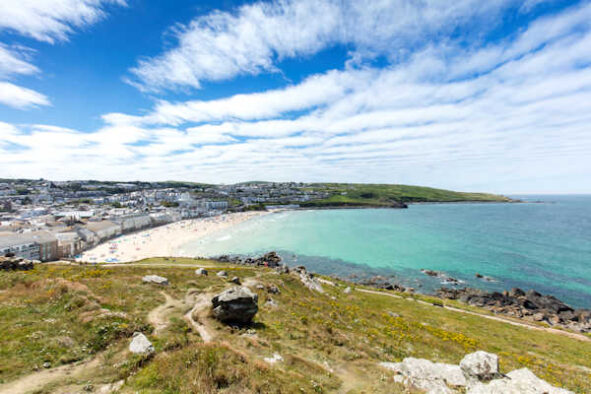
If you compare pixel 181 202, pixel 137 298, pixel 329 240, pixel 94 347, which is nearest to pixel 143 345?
pixel 94 347

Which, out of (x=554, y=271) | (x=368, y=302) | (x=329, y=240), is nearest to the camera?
(x=368, y=302)

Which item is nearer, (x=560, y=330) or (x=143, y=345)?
(x=143, y=345)

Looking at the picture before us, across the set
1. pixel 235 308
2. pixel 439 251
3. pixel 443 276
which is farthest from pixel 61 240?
pixel 439 251

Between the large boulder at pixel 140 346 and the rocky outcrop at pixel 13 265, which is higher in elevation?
the large boulder at pixel 140 346

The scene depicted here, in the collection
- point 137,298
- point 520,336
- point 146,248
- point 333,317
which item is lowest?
point 146,248

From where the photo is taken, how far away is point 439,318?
32.1 meters

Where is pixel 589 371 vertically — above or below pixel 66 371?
below

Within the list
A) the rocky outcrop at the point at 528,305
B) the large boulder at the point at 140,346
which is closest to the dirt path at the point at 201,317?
the large boulder at the point at 140,346

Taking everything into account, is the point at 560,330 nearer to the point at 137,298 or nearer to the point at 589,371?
the point at 589,371

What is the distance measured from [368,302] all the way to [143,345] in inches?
1264

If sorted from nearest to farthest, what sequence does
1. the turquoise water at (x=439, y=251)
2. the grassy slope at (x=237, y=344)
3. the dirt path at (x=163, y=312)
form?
the grassy slope at (x=237, y=344) → the dirt path at (x=163, y=312) → the turquoise water at (x=439, y=251)

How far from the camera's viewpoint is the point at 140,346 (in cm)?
1169

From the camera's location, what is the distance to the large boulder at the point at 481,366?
12.3 meters

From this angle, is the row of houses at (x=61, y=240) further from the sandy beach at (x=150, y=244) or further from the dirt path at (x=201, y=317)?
the dirt path at (x=201, y=317)
